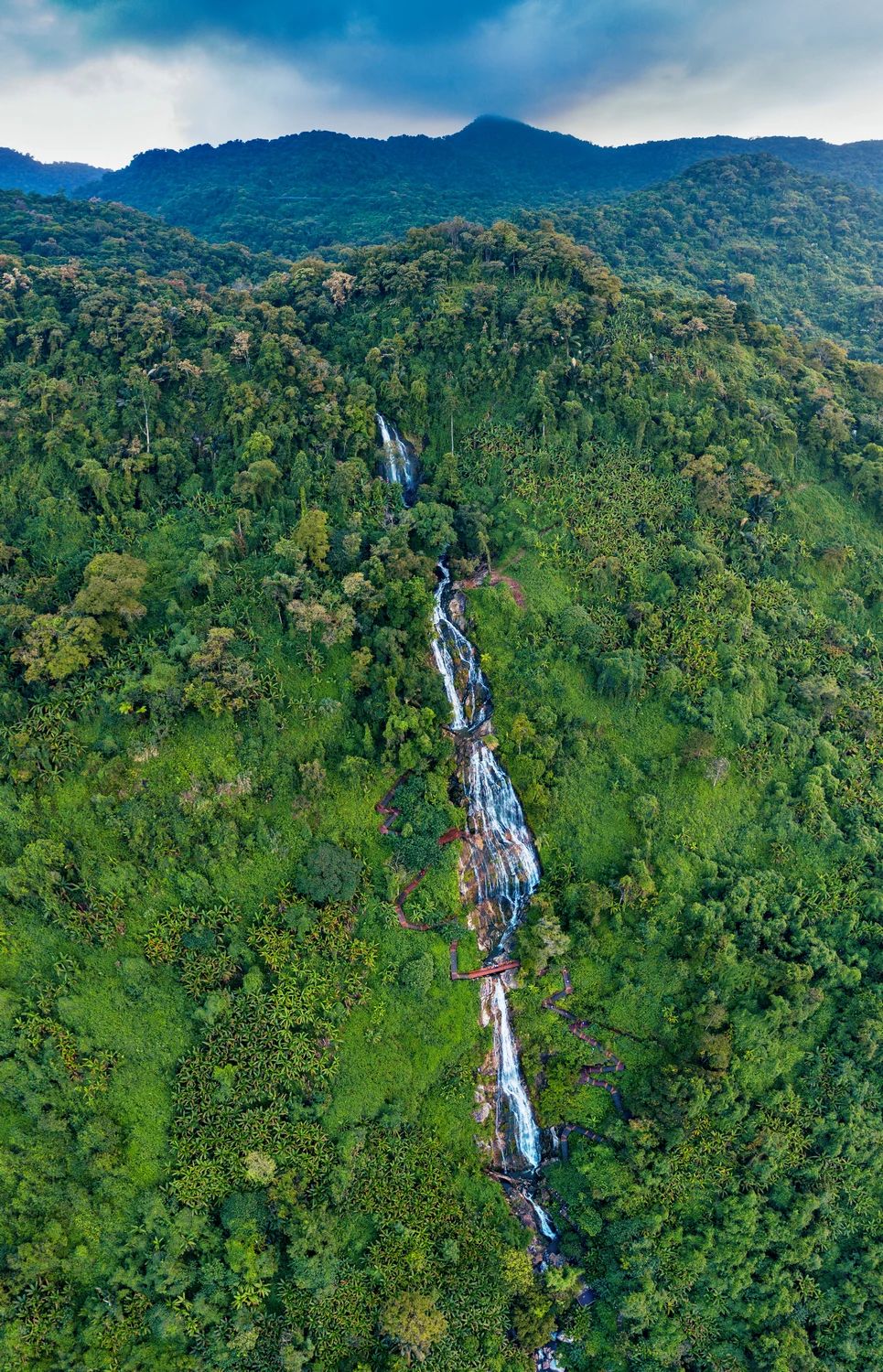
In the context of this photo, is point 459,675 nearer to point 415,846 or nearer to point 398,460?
point 415,846

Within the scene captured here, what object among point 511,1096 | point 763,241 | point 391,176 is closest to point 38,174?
point 391,176

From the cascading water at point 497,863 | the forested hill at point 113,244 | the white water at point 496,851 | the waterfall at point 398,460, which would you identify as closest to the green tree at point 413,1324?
the cascading water at point 497,863

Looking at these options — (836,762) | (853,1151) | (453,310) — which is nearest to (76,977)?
(853,1151)

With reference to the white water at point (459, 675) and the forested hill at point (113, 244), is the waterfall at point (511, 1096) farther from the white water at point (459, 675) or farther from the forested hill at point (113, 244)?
the forested hill at point (113, 244)

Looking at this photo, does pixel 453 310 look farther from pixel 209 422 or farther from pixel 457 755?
pixel 457 755

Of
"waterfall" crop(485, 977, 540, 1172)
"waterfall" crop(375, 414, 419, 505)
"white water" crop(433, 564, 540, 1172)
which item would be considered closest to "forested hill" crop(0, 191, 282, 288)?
"waterfall" crop(375, 414, 419, 505)

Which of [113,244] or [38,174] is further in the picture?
[38,174]
